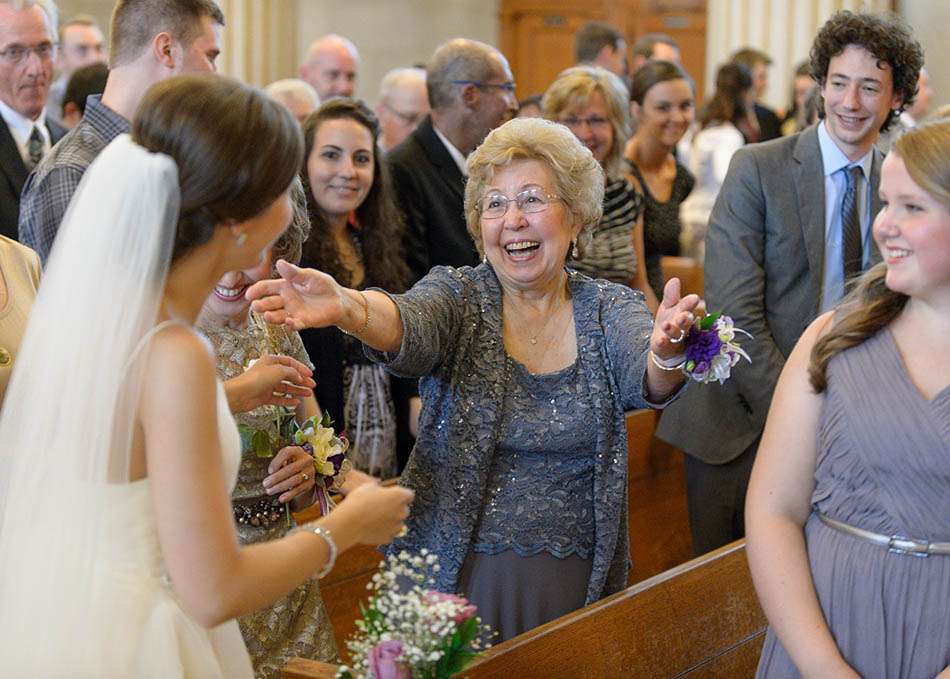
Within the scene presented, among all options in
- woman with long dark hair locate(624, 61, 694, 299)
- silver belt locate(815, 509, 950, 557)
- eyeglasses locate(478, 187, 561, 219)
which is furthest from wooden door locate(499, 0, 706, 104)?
silver belt locate(815, 509, 950, 557)

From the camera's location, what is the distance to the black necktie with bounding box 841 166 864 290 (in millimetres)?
4047

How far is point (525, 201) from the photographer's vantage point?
10.3 feet

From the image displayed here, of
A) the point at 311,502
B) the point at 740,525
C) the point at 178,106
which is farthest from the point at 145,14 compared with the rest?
the point at 740,525

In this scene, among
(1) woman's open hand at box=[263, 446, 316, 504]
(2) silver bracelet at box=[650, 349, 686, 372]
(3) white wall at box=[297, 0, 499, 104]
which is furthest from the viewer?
(3) white wall at box=[297, 0, 499, 104]

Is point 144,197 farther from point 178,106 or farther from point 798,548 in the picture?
point 798,548

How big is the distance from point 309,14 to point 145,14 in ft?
27.2

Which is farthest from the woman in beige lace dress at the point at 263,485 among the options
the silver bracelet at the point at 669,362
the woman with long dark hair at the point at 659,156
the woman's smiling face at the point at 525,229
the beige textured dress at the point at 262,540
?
the woman with long dark hair at the point at 659,156

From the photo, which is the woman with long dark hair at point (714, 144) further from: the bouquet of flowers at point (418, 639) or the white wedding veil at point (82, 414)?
the white wedding veil at point (82, 414)

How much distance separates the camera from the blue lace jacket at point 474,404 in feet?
9.96

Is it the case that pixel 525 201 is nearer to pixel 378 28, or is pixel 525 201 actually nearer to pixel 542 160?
pixel 542 160

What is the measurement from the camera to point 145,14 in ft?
11.5

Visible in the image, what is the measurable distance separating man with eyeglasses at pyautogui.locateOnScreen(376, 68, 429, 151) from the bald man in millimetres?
678

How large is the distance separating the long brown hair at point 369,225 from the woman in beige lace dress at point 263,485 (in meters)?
1.31

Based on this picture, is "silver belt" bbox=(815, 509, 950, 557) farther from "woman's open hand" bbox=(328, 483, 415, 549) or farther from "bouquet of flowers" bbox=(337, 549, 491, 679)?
"woman's open hand" bbox=(328, 483, 415, 549)
